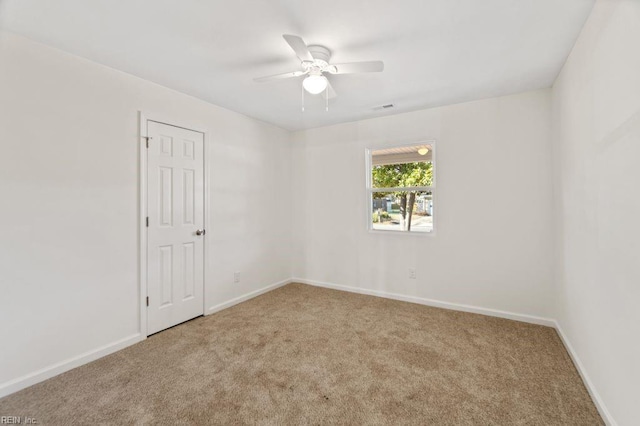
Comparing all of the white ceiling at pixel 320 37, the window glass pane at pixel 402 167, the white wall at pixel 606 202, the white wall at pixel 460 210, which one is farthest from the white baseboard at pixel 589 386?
the white ceiling at pixel 320 37

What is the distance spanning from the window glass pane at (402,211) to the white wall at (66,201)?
2.63m

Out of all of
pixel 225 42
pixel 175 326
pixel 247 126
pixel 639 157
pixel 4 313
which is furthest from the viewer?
pixel 247 126

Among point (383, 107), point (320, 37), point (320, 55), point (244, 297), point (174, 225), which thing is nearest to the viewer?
point (320, 37)

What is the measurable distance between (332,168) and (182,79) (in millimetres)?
2311

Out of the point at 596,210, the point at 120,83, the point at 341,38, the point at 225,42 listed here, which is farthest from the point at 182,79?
Answer: the point at 596,210

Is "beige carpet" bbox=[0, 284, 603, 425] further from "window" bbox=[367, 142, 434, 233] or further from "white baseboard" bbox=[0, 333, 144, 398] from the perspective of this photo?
"window" bbox=[367, 142, 434, 233]

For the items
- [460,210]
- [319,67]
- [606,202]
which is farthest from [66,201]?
[460,210]

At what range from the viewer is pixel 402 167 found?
3.88 meters

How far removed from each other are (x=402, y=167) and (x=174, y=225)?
9.66ft

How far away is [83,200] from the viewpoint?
2320 mm

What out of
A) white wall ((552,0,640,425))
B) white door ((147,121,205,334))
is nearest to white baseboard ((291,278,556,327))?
white wall ((552,0,640,425))

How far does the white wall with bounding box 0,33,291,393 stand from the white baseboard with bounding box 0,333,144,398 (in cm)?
3

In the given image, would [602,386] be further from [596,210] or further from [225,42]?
[225,42]

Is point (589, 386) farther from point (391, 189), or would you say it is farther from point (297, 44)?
point (297, 44)
